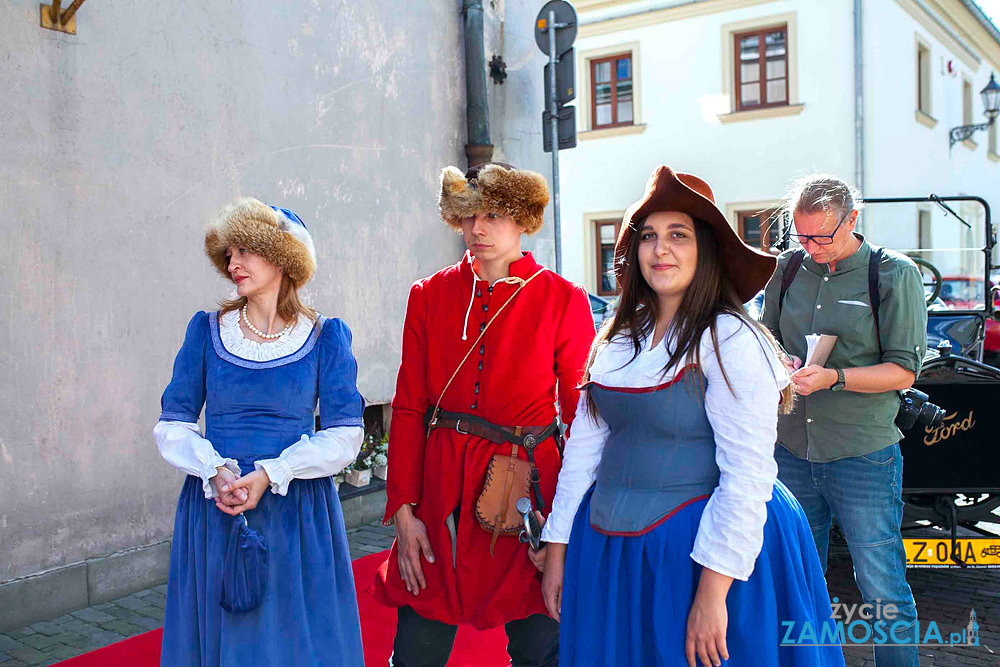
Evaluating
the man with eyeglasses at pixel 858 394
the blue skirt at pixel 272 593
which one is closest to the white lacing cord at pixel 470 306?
the blue skirt at pixel 272 593

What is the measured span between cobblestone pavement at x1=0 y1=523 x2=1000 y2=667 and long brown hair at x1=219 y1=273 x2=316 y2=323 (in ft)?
6.77

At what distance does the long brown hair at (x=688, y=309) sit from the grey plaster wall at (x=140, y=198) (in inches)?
124

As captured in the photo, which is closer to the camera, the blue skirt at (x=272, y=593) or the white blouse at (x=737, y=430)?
the white blouse at (x=737, y=430)

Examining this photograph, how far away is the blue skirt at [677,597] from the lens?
6.88ft

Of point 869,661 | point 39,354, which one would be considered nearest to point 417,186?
point 39,354

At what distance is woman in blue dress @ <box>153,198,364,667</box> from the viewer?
8.97ft

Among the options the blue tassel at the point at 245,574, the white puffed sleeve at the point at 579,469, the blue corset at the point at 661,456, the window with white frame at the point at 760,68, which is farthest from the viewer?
the window with white frame at the point at 760,68

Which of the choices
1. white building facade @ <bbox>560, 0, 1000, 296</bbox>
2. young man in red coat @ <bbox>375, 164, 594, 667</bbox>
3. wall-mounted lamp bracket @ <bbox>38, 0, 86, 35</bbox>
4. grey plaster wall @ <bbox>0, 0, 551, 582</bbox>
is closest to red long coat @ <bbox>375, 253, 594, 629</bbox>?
young man in red coat @ <bbox>375, 164, 594, 667</bbox>

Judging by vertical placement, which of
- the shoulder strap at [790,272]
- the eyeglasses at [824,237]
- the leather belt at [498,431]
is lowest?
the leather belt at [498,431]

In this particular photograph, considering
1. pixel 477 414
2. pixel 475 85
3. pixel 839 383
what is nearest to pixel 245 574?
pixel 477 414

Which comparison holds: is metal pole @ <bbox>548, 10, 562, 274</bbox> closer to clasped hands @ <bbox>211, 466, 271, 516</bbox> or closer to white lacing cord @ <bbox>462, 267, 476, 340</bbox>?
white lacing cord @ <bbox>462, 267, 476, 340</bbox>

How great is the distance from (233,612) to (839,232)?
241cm

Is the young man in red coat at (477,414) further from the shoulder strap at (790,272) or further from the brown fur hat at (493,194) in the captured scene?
the shoulder strap at (790,272)

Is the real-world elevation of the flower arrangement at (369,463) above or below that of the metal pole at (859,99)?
below
